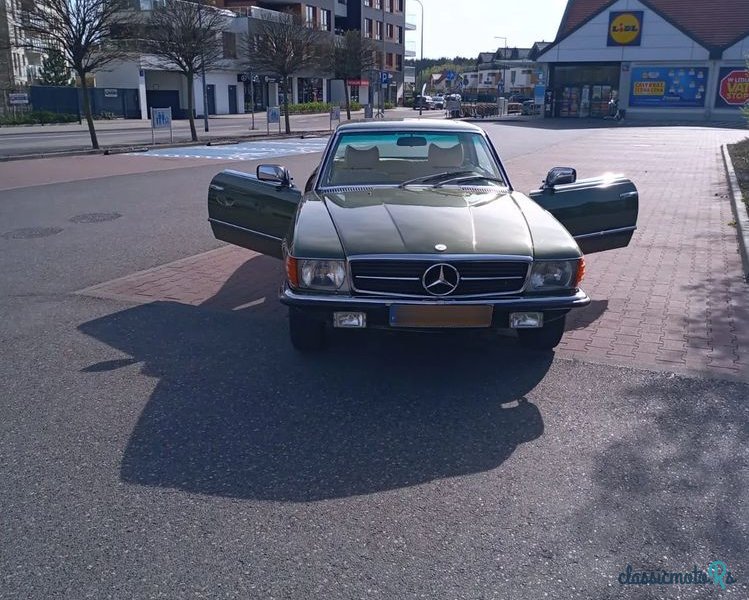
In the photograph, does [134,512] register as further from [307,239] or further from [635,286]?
[635,286]

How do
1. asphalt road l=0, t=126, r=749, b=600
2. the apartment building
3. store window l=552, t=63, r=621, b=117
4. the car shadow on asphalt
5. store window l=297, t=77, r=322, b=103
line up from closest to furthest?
asphalt road l=0, t=126, r=749, b=600 < the car shadow on asphalt < the apartment building < store window l=552, t=63, r=621, b=117 < store window l=297, t=77, r=322, b=103

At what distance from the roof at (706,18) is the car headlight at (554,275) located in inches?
1976

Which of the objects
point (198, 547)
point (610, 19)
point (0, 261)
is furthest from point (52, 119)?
point (198, 547)

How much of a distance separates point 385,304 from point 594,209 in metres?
2.81

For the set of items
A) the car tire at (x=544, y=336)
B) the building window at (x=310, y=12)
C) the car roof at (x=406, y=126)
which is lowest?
the car tire at (x=544, y=336)

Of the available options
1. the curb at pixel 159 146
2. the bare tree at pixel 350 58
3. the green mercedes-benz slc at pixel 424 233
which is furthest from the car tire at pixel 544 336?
the bare tree at pixel 350 58

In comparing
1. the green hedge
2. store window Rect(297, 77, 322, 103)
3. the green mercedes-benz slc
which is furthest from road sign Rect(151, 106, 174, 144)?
store window Rect(297, 77, 322, 103)

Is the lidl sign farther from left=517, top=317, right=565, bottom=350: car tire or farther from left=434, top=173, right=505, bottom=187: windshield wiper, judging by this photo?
left=517, top=317, right=565, bottom=350: car tire

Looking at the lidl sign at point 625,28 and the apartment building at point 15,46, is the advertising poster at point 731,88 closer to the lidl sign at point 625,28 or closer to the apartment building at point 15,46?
the lidl sign at point 625,28

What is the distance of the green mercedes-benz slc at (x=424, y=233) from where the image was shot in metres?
4.53

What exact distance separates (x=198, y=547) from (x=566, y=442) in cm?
208

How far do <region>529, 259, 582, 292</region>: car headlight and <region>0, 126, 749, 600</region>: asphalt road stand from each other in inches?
27.5

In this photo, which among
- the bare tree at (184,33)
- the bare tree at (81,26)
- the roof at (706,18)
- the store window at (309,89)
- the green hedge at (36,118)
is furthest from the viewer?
the store window at (309,89)

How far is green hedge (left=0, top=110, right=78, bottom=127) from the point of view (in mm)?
42281
